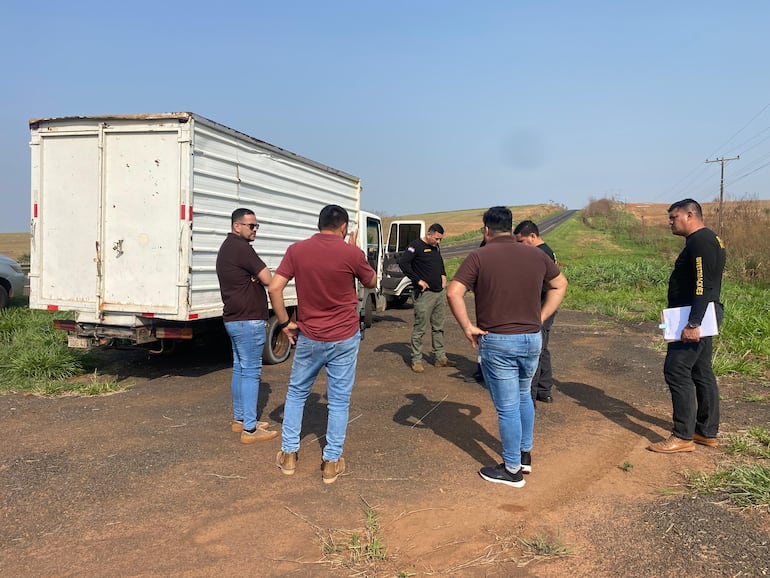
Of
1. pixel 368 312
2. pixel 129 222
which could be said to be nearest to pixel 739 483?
pixel 129 222

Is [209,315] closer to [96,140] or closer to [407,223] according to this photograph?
[96,140]

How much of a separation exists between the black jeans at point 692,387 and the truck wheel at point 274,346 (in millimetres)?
4945

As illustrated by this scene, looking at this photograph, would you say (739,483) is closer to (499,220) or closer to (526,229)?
(499,220)

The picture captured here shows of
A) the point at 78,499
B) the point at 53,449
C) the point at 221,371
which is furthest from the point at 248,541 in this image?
the point at 221,371

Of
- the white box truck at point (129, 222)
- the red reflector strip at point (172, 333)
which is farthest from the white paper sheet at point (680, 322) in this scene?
the red reflector strip at point (172, 333)

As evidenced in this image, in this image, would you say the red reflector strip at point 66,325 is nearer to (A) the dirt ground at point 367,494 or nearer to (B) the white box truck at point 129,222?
(B) the white box truck at point 129,222

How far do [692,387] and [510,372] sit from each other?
5.96ft

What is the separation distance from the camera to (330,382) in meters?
4.03

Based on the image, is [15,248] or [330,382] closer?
[330,382]

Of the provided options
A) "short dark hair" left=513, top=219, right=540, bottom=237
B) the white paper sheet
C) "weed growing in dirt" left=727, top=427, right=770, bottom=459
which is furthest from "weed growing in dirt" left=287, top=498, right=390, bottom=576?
"short dark hair" left=513, top=219, right=540, bottom=237

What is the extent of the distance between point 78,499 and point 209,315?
3.10 meters

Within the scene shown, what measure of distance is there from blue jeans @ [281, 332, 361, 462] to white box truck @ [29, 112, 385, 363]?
2729mm

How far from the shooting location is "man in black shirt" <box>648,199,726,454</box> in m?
4.26

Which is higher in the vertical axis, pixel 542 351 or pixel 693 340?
pixel 693 340
